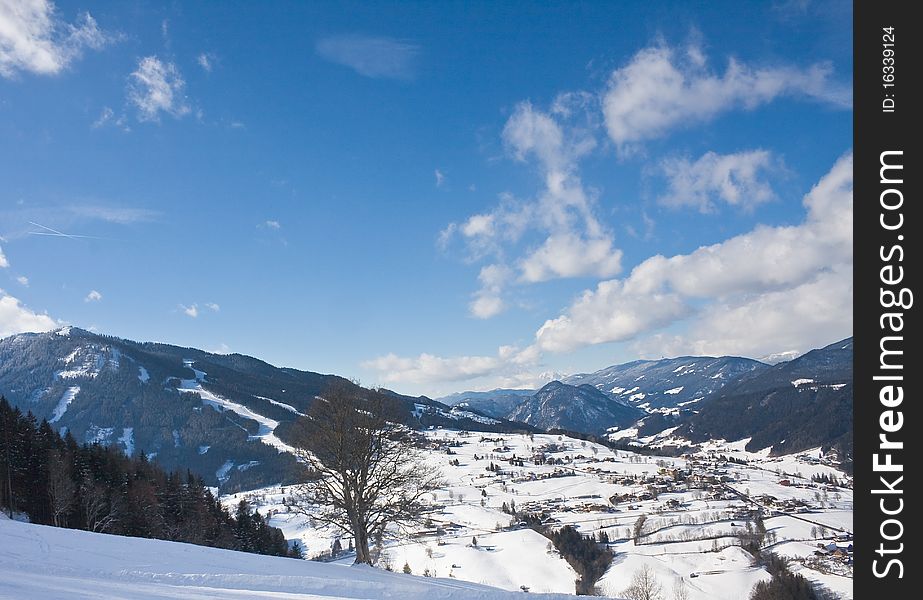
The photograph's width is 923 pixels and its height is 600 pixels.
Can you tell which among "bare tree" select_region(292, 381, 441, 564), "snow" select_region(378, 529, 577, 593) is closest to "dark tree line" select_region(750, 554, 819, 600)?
"snow" select_region(378, 529, 577, 593)

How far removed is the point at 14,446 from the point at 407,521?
41.6m

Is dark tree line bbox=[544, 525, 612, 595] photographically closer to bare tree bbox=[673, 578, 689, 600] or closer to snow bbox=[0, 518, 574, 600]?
bare tree bbox=[673, 578, 689, 600]

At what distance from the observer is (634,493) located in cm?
16112

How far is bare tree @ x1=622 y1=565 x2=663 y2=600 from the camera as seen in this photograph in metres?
61.4

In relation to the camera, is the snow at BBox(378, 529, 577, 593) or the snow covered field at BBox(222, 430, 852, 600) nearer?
the snow at BBox(378, 529, 577, 593)

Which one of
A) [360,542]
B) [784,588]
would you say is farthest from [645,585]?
[360,542]

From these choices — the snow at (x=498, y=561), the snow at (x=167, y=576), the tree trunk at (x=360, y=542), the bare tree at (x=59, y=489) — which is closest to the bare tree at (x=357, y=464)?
the tree trunk at (x=360, y=542)

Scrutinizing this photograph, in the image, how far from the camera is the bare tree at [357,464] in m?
18.0
